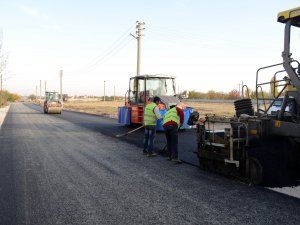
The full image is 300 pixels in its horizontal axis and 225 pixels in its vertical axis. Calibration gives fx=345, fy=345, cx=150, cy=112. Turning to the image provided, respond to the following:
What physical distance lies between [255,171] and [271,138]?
70 centimetres

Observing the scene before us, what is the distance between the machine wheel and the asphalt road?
17 cm

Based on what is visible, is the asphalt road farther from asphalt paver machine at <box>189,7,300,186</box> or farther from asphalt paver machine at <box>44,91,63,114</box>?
asphalt paver machine at <box>44,91,63,114</box>

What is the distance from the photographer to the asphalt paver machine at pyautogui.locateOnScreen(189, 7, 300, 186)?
607 centimetres

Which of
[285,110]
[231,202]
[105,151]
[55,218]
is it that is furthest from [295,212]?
[105,151]

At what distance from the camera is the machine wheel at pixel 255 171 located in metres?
6.24

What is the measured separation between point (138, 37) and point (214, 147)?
23.6 meters

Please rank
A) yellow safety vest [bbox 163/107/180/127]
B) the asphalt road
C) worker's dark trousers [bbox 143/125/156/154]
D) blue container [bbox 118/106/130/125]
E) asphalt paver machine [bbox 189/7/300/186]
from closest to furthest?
the asphalt road
asphalt paver machine [bbox 189/7/300/186]
yellow safety vest [bbox 163/107/180/127]
worker's dark trousers [bbox 143/125/156/154]
blue container [bbox 118/106/130/125]

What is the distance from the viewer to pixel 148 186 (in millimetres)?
6297

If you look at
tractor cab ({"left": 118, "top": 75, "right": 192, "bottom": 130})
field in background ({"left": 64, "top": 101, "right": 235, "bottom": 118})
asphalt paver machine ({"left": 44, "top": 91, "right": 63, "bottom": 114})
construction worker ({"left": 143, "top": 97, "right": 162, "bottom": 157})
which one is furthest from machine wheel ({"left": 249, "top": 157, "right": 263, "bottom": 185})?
asphalt paver machine ({"left": 44, "top": 91, "right": 63, "bottom": 114})

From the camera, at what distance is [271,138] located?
6.47 m

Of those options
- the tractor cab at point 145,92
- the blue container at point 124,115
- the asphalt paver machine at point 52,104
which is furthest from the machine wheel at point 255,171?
the asphalt paver machine at point 52,104

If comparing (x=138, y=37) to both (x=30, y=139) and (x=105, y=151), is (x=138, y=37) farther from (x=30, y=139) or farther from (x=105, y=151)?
(x=105, y=151)

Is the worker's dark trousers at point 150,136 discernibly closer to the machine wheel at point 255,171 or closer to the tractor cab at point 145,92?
the machine wheel at point 255,171

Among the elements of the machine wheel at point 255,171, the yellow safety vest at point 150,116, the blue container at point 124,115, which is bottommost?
the machine wheel at point 255,171
